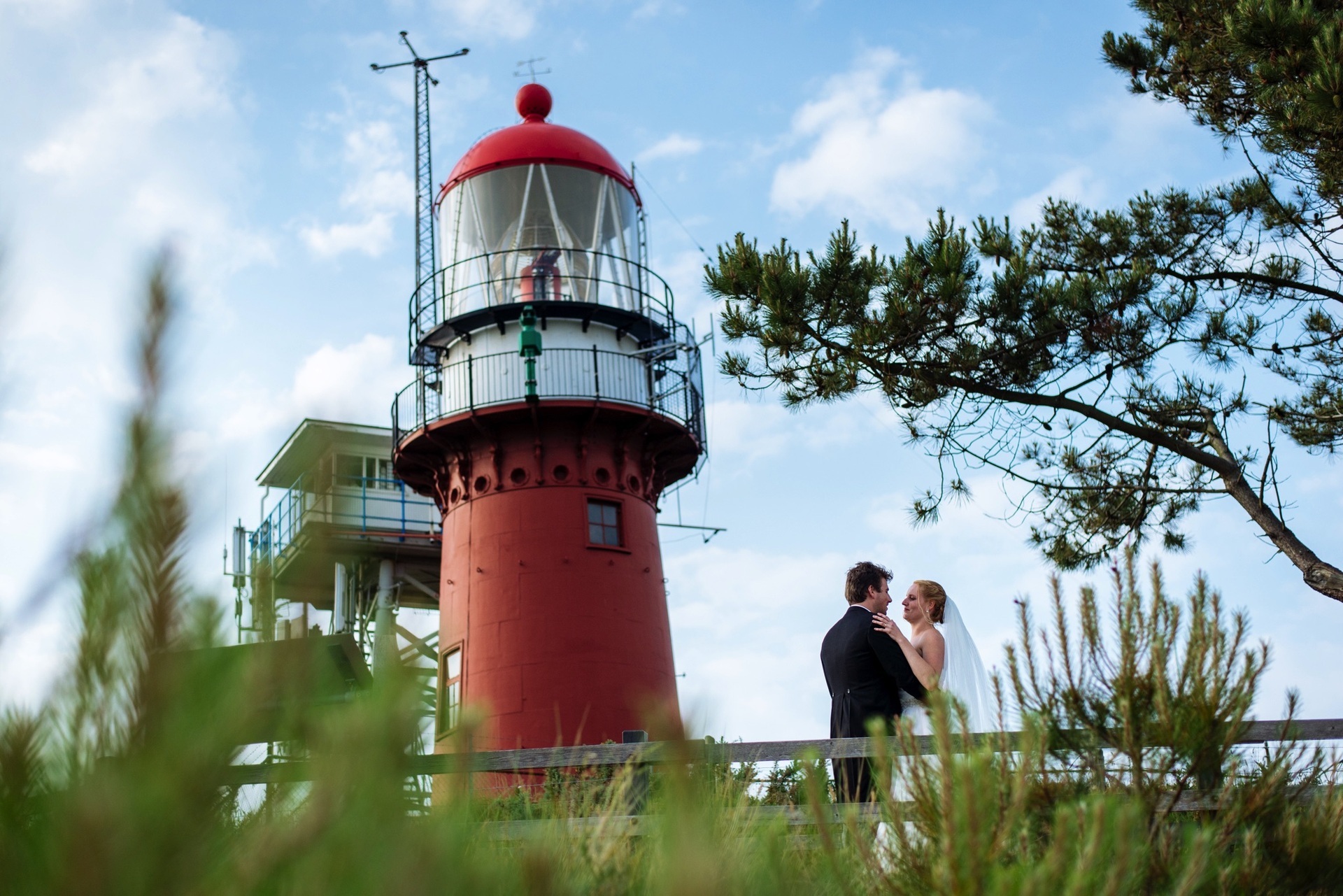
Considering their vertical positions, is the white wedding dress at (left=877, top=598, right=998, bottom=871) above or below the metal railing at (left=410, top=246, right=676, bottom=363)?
below

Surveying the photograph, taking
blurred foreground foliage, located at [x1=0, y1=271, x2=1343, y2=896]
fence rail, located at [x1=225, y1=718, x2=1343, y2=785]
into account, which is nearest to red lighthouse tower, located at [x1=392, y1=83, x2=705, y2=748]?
→ fence rail, located at [x1=225, y1=718, x2=1343, y2=785]

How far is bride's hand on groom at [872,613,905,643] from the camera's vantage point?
6.71 m

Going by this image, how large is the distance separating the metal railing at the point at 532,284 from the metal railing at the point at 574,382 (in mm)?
492

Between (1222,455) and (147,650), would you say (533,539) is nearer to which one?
(1222,455)

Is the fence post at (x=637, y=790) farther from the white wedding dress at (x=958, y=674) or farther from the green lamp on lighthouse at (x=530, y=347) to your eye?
the green lamp on lighthouse at (x=530, y=347)

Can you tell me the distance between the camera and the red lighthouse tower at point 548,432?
49.5 ft

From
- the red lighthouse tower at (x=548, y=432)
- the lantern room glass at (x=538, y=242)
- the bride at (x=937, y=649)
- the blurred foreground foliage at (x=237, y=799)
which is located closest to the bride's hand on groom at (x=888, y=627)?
the bride at (x=937, y=649)

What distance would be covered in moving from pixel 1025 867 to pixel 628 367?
13.9 meters

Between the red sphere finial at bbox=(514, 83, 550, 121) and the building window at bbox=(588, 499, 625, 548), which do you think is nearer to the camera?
the building window at bbox=(588, 499, 625, 548)

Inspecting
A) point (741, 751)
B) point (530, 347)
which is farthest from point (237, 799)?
point (530, 347)

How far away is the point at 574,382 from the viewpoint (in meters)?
16.1

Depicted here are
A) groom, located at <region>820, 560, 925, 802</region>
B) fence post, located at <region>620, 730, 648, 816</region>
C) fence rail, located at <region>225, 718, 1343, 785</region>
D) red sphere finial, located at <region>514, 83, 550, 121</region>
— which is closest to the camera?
fence post, located at <region>620, 730, 648, 816</region>

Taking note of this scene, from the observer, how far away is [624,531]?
636 inches

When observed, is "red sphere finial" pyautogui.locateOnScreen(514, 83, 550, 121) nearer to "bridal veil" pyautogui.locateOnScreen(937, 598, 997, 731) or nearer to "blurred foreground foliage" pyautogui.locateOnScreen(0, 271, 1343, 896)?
"bridal veil" pyautogui.locateOnScreen(937, 598, 997, 731)
